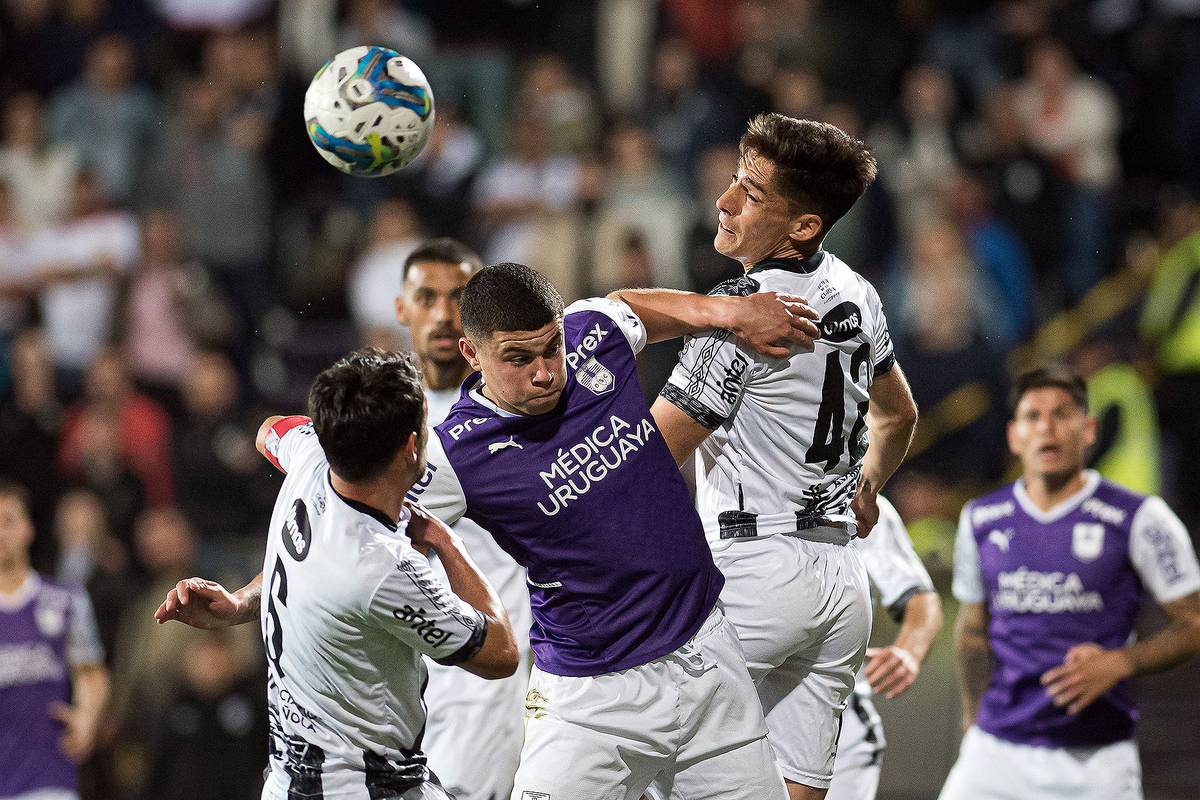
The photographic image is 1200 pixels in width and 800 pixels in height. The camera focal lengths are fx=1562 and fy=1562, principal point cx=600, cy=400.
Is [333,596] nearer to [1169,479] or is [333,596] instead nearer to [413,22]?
[1169,479]

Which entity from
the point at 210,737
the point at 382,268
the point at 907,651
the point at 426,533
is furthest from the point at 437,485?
the point at 382,268

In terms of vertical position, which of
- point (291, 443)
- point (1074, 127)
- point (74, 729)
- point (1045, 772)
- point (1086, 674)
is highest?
point (1074, 127)

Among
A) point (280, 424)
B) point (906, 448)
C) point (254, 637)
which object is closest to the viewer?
point (280, 424)

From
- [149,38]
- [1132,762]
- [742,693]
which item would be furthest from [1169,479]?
[149,38]

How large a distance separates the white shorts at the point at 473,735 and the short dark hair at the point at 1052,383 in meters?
2.52

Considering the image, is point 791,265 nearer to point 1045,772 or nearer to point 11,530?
point 1045,772

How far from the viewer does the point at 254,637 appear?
983 centimetres

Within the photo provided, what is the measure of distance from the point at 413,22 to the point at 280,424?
9.11m

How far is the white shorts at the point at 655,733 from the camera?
3902mm

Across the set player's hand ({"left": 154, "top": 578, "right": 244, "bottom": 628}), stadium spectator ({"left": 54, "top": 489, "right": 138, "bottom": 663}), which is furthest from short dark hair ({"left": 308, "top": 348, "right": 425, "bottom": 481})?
stadium spectator ({"left": 54, "top": 489, "right": 138, "bottom": 663})

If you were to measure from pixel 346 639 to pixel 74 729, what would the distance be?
15.0 feet

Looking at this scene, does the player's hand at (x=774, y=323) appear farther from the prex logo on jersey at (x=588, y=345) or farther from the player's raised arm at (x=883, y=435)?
the player's raised arm at (x=883, y=435)

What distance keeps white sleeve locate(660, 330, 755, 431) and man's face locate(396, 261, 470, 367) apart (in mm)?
1486

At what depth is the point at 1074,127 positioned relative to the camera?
37.8 ft
